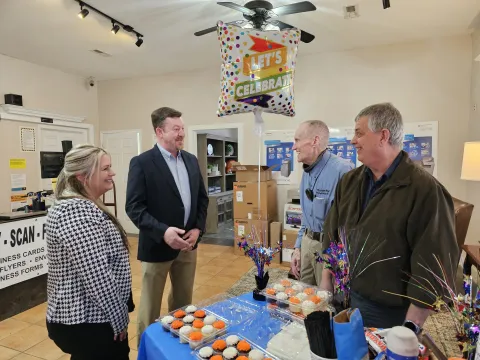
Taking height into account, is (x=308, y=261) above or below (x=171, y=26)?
below

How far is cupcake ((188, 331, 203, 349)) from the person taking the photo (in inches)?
42.7

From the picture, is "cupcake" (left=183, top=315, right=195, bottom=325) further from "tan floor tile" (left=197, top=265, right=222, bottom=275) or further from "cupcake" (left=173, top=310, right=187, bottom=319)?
"tan floor tile" (left=197, top=265, right=222, bottom=275)

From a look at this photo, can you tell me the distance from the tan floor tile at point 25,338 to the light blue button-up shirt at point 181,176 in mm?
1681

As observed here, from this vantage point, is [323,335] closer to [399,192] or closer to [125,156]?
[399,192]

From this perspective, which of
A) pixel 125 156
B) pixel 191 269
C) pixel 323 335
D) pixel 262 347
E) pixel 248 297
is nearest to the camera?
pixel 323 335

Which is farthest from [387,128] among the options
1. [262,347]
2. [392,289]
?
[262,347]

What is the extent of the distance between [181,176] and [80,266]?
1.04 metres

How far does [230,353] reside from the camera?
1.03 meters

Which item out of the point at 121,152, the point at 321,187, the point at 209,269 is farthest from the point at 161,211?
the point at 121,152

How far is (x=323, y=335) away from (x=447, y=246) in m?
0.68

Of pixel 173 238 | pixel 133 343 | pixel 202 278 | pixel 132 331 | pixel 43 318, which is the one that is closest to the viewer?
pixel 173 238

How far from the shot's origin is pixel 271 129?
4883 millimetres

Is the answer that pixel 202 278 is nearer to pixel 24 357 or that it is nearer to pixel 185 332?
pixel 24 357

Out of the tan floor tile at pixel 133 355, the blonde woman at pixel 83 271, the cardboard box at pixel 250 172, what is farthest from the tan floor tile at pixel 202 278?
the blonde woman at pixel 83 271
